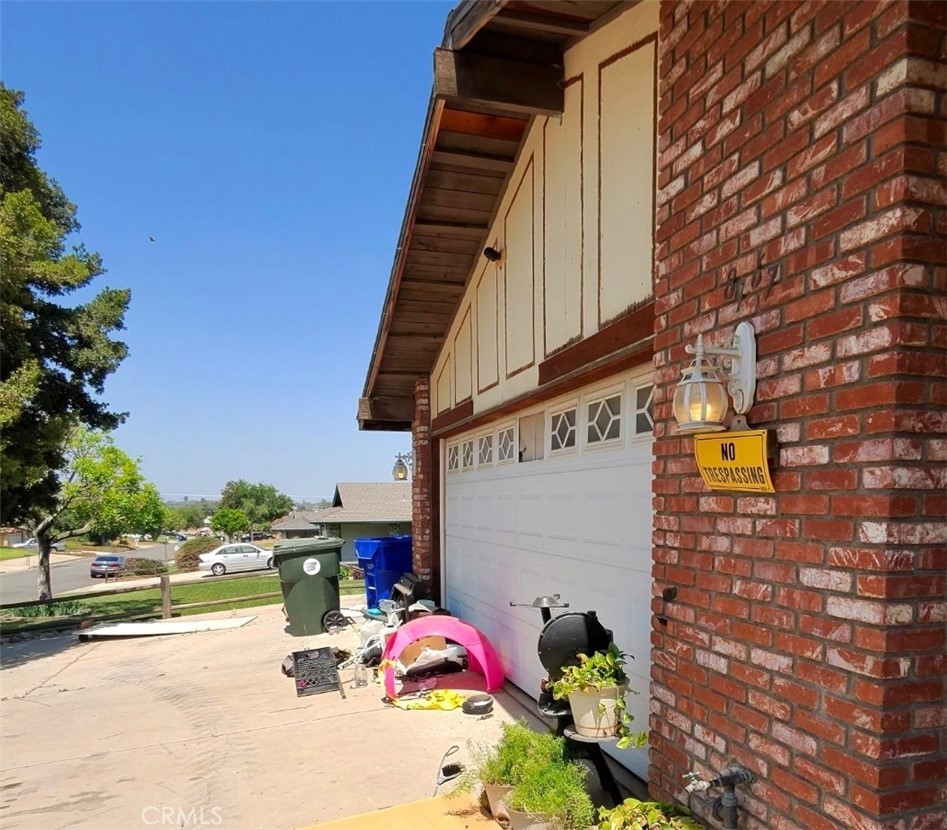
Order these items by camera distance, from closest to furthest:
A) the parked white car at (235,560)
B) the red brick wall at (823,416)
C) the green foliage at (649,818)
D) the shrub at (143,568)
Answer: the red brick wall at (823,416)
the green foliage at (649,818)
the parked white car at (235,560)
the shrub at (143,568)

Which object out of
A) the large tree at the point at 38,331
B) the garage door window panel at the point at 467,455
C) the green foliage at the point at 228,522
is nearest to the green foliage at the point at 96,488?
the large tree at the point at 38,331

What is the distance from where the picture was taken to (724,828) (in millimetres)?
2129

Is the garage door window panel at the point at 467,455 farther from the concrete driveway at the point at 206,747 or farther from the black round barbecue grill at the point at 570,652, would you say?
the black round barbecue grill at the point at 570,652

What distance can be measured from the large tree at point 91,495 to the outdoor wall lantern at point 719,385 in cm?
1785

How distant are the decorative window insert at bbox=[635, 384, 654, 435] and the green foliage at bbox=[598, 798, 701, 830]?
1.88 meters

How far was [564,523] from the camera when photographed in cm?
466

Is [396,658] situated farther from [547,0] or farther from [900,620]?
[547,0]

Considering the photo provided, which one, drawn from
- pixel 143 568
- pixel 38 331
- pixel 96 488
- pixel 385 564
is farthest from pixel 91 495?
pixel 143 568

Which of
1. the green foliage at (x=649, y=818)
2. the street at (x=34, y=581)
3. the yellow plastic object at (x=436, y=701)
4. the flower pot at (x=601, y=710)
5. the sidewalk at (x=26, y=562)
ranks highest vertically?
the flower pot at (x=601, y=710)

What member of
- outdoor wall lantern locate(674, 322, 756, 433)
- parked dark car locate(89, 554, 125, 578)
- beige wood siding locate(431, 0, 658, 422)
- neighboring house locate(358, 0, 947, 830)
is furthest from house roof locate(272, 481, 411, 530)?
outdoor wall lantern locate(674, 322, 756, 433)

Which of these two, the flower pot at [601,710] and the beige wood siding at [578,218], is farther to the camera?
the beige wood siding at [578,218]

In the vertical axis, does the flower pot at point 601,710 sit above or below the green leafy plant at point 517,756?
above

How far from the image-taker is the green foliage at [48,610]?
469 inches

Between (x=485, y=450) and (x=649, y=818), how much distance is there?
15.2 ft
